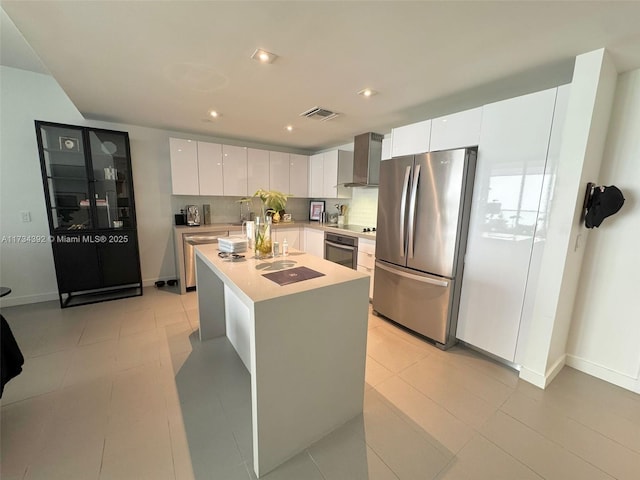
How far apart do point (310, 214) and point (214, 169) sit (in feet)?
6.59

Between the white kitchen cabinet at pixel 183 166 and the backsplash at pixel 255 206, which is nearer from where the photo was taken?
the white kitchen cabinet at pixel 183 166

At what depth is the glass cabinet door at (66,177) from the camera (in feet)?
9.91

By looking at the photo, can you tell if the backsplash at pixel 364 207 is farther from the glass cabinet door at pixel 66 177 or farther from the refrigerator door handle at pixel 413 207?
the glass cabinet door at pixel 66 177

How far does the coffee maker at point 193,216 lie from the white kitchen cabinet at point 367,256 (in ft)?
8.44

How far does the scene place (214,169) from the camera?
13.0ft

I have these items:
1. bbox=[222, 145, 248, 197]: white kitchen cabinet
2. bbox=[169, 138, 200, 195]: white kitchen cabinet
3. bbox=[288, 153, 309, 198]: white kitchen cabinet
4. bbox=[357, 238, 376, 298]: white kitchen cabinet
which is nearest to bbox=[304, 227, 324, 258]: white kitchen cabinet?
bbox=[288, 153, 309, 198]: white kitchen cabinet

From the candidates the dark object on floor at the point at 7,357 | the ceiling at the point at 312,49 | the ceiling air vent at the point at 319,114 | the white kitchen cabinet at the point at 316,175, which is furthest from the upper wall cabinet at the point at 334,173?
the dark object on floor at the point at 7,357

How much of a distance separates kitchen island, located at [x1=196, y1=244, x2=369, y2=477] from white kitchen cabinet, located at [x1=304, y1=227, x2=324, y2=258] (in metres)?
2.35

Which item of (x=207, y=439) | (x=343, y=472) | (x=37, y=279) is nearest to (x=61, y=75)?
(x=37, y=279)

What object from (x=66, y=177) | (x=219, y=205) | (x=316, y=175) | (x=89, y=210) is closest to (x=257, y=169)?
(x=219, y=205)

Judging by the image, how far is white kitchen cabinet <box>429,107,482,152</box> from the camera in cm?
219

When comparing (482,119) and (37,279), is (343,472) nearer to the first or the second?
(482,119)

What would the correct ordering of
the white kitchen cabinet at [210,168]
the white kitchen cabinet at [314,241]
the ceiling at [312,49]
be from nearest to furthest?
the ceiling at [312,49], the white kitchen cabinet at [210,168], the white kitchen cabinet at [314,241]

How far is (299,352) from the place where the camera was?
4.44 feet
